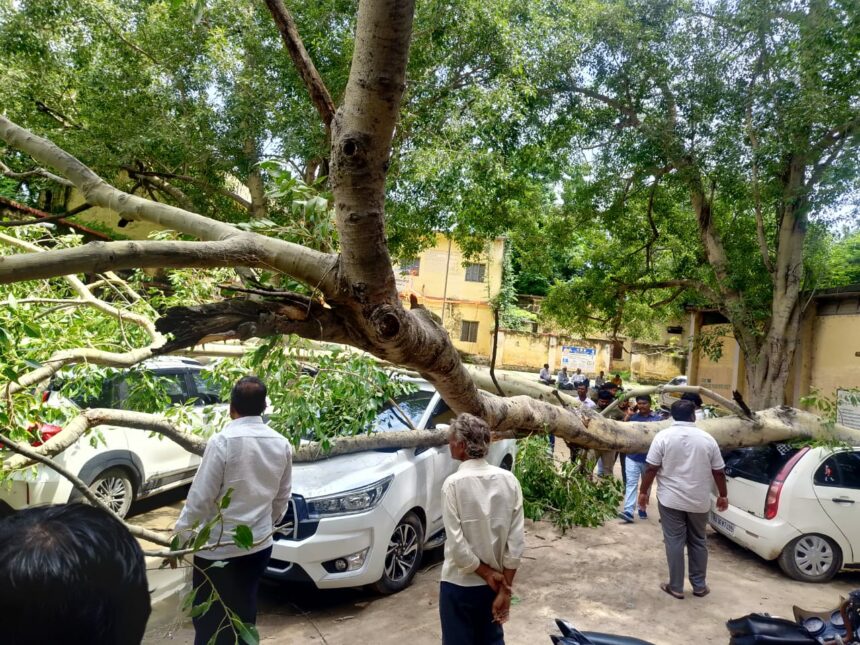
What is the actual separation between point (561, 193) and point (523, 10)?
3.82 meters

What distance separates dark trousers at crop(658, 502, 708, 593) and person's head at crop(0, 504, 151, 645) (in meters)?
5.26

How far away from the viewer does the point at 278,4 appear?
2084 mm

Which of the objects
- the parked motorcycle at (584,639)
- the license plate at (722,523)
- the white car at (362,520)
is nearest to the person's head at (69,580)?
the parked motorcycle at (584,639)

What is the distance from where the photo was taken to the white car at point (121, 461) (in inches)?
209

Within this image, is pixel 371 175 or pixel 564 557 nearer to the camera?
pixel 371 175

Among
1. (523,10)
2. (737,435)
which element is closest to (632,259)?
(523,10)

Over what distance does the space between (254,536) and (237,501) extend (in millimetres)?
239

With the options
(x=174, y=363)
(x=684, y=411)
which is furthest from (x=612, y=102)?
(x=174, y=363)

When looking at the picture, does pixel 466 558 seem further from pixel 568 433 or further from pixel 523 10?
pixel 523 10

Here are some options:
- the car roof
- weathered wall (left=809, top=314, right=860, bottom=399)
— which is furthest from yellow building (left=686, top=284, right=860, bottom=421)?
the car roof

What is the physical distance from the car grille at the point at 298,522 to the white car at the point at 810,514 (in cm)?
466

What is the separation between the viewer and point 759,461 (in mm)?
6355

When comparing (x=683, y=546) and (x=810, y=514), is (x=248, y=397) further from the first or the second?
(x=810, y=514)

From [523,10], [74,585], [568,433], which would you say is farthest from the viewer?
[523,10]
